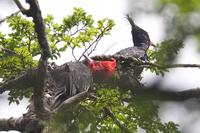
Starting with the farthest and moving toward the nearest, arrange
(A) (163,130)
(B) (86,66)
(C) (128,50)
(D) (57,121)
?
(C) (128,50) < (A) (163,130) < (B) (86,66) < (D) (57,121)

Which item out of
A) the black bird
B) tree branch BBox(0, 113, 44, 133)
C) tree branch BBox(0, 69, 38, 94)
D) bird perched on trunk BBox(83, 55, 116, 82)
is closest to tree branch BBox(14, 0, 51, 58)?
tree branch BBox(0, 69, 38, 94)

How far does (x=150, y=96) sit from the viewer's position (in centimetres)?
186

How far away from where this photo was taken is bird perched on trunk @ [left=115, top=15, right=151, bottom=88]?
5.83 m

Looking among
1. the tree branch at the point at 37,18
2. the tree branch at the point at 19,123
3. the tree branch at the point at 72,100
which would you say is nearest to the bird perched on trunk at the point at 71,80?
the tree branch at the point at 72,100

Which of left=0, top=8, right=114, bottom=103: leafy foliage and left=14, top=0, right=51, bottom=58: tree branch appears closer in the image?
left=14, top=0, right=51, bottom=58: tree branch

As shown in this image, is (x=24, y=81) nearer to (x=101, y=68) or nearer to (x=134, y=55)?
(x=101, y=68)

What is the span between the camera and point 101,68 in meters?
6.77

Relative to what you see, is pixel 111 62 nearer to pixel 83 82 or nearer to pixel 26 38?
pixel 83 82

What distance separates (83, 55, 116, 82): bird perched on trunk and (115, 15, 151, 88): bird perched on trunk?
0.18m

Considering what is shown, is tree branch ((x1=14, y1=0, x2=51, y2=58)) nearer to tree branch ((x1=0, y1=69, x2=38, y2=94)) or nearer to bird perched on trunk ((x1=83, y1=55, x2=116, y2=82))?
tree branch ((x1=0, y1=69, x2=38, y2=94))

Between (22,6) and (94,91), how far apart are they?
3.51 meters

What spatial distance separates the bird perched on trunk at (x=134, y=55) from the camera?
5.83m

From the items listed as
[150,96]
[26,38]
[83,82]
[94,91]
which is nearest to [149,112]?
[150,96]

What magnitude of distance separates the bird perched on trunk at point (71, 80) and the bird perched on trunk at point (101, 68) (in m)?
0.47
